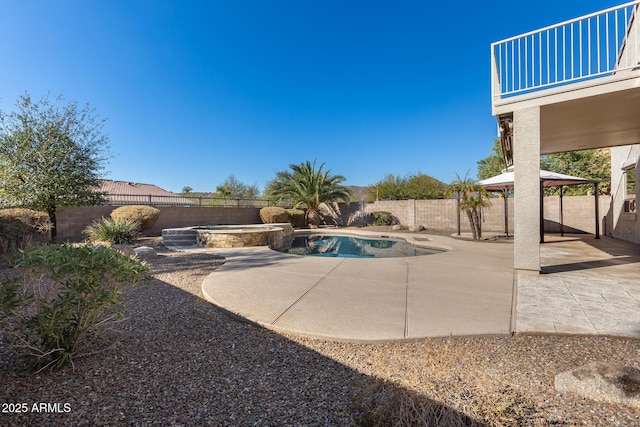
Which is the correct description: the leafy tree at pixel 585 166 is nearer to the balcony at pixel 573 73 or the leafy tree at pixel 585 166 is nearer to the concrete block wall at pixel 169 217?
the balcony at pixel 573 73

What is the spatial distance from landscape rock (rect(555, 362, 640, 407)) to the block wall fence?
13259 millimetres

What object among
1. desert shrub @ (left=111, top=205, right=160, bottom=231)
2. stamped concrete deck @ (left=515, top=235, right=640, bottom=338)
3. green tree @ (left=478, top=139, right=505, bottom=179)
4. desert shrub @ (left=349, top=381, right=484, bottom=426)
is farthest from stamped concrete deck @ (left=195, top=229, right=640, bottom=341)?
green tree @ (left=478, top=139, right=505, bottom=179)

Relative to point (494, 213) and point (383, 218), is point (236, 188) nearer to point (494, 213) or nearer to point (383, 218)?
point (383, 218)

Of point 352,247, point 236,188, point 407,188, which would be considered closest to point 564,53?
point 352,247

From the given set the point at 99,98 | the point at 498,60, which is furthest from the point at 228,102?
the point at 498,60

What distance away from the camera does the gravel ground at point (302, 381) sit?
1.73 meters

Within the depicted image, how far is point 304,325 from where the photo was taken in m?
3.11

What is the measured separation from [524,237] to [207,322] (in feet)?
18.3

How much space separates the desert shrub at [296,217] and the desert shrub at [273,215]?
58cm

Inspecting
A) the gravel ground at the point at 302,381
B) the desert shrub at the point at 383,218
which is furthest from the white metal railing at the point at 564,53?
the desert shrub at the point at 383,218

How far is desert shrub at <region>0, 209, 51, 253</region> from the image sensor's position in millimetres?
6855

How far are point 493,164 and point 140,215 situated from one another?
28.0 meters

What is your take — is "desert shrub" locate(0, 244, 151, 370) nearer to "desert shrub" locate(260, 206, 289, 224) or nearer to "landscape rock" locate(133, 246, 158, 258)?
"landscape rock" locate(133, 246, 158, 258)

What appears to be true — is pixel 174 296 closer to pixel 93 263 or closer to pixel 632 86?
pixel 93 263
